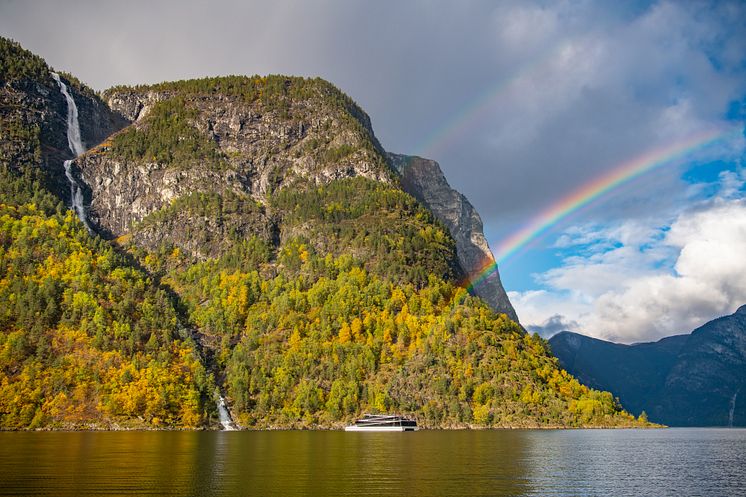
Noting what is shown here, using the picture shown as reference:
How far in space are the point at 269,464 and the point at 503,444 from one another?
215 feet

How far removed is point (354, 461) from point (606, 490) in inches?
1650

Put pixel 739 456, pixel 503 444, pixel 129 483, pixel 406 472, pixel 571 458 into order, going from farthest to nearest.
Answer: pixel 503 444 < pixel 739 456 < pixel 571 458 < pixel 406 472 < pixel 129 483

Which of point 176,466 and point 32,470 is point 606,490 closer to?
point 176,466

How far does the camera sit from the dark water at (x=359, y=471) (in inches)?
2744

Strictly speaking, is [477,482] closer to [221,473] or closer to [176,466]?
[221,473]

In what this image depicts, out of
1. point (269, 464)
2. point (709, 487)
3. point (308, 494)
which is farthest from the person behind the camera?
point (269, 464)

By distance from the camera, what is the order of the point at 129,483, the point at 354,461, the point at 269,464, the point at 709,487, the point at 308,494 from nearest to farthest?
the point at 308,494, the point at 129,483, the point at 709,487, the point at 269,464, the point at 354,461


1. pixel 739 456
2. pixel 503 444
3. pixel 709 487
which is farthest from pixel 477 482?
pixel 739 456

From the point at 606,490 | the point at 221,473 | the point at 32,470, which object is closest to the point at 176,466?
the point at 221,473

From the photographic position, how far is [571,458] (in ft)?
368

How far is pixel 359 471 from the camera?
87.7 m

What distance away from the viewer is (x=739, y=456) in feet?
429

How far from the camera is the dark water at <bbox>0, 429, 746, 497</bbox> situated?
69.7m

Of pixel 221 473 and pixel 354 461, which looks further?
pixel 354 461
